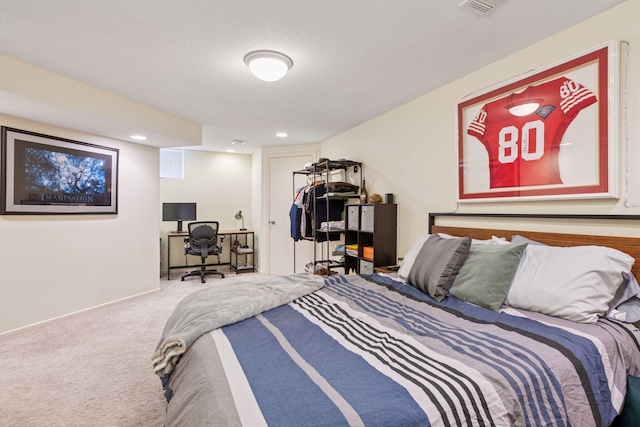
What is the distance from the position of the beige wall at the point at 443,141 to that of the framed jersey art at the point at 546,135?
0.07 metres

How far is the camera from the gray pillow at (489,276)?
66.9 inches

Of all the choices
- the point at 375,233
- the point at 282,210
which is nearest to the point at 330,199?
the point at 375,233

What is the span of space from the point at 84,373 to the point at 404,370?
2422 mm

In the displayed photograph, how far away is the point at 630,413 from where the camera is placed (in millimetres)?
1300

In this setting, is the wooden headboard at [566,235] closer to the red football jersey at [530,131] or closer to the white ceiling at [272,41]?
the red football jersey at [530,131]

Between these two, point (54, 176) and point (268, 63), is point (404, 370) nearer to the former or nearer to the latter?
point (268, 63)

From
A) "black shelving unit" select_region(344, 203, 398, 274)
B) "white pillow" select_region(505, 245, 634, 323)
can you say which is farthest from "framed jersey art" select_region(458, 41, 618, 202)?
"black shelving unit" select_region(344, 203, 398, 274)

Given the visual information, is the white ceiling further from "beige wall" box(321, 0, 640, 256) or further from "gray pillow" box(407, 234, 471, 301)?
"gray pillow" box(407, 234, 471, 301)

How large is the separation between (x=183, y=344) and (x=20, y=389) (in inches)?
67.9

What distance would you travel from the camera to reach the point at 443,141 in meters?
2.83

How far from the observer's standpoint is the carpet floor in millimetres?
1814

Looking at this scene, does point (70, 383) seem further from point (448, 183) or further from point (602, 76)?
point (602, 76)

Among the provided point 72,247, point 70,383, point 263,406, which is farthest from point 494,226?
point 72,247

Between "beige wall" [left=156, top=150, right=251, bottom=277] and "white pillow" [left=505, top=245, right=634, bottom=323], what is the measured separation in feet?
17.7
